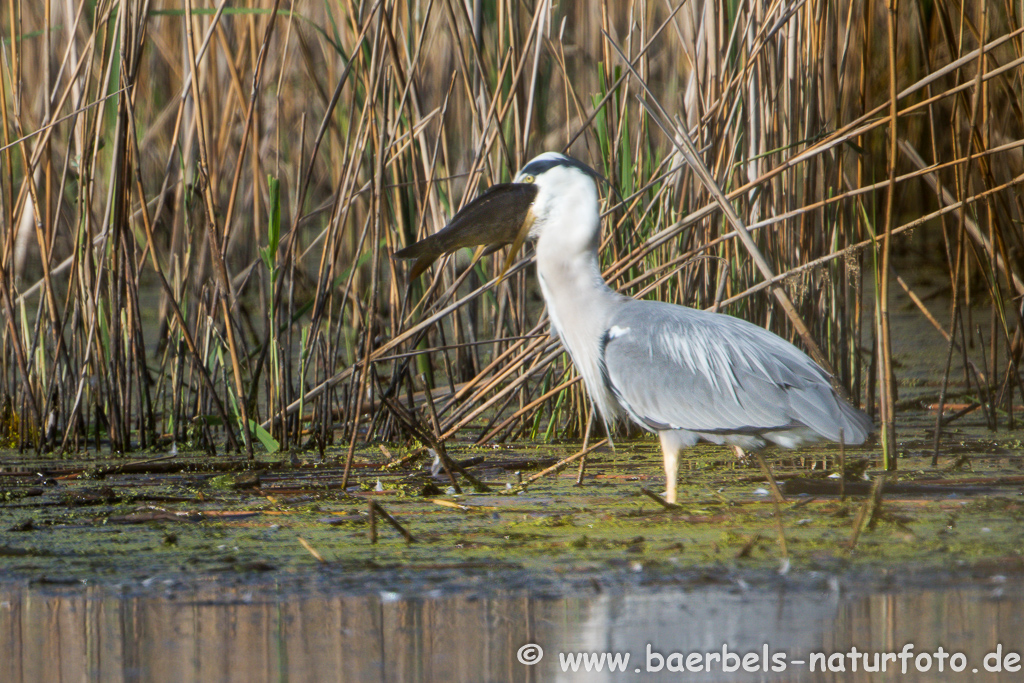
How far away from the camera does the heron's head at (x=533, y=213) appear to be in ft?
11.5

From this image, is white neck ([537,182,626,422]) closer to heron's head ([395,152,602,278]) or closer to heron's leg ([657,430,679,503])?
heron's head ([395,152,602,278])

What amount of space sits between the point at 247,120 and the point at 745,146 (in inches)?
68.4

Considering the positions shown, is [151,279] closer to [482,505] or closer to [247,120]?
[247,120]

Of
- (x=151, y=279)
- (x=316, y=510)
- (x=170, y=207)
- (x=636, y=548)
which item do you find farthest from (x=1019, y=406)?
(x=151, y=279)

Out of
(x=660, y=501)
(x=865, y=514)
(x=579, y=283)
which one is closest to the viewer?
(x=865, y=514)

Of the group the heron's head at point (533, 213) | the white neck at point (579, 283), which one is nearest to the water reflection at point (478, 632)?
the white neck at point (579, 283)

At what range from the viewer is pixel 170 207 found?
7094 millimetres

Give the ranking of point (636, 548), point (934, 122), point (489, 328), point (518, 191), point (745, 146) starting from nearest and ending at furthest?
point (636, 548)
point (518, 191)
point (934, 122)
point (745, 146)
point (489, 328)

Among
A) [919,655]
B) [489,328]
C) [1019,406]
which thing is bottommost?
[919,655]

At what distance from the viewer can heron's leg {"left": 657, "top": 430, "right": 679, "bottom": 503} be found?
126 inches

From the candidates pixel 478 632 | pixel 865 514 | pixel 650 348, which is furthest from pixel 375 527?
pixel 865 514

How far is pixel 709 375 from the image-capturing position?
338 centimetres

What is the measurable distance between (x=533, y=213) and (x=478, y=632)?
1.69 meters

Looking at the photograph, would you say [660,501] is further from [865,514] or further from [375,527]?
[375,527]
